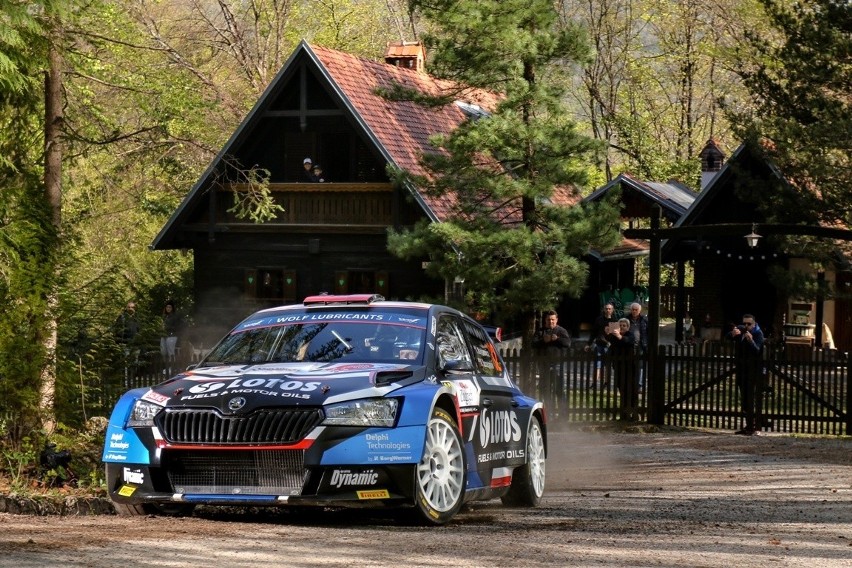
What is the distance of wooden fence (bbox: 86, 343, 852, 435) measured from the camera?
21.9 meters

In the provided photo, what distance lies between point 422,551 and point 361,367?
2.25 metres

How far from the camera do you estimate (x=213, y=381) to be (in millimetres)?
10211

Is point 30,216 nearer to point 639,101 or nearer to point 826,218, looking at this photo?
point 826,218

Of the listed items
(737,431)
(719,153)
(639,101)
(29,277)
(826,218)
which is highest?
(639,101)

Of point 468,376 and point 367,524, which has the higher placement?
point 468,376

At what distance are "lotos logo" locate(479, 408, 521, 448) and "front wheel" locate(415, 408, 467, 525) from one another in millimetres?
786

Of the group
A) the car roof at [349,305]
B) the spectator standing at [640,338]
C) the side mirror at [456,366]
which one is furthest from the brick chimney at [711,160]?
the side mirror at [456,366]

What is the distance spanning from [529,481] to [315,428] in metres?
3.36

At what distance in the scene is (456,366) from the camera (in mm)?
10852

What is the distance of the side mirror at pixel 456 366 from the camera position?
423 inches

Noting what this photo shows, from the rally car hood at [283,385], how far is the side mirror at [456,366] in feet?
1.08

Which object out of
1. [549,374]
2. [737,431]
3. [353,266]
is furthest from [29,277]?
[353,266]

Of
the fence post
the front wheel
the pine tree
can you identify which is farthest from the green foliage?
the front wheel

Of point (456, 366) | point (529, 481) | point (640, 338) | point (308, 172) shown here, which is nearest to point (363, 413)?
point (456, 366)
